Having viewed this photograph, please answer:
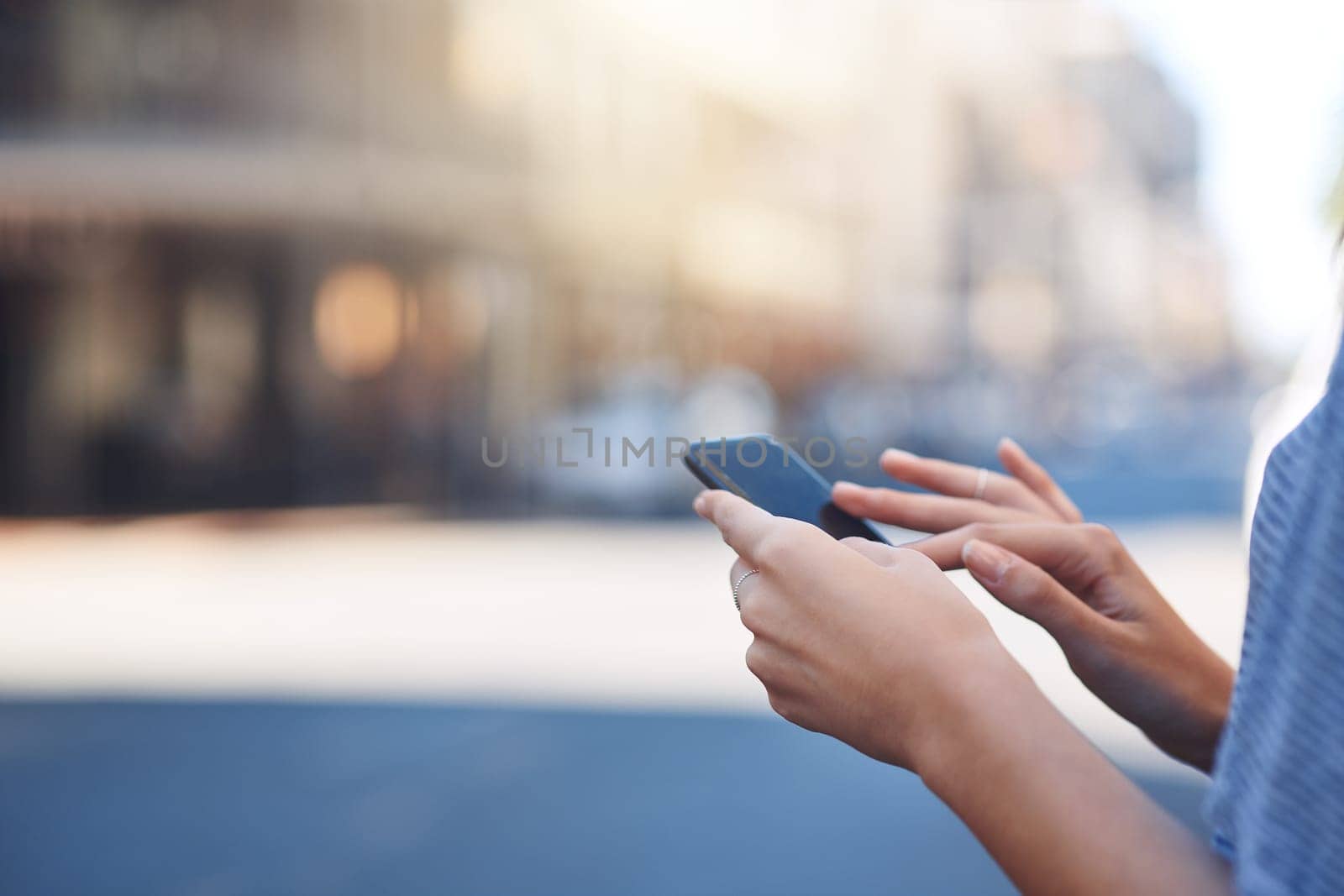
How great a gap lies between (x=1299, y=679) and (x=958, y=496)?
31.0 inches

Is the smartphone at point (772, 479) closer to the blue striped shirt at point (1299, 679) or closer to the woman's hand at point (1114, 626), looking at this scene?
the woman's hand at point (1114, 626)

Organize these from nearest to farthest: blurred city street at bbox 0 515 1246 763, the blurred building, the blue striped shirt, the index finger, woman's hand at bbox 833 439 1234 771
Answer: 1. the blue striped shirt
2. the index finger
3. woman's hand at bbox 833 439 1234 771
4. blurred city street at bbox 0 515 1246 763
5. the blurred building

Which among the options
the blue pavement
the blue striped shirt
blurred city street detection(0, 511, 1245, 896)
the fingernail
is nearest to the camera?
the blue striped shirt

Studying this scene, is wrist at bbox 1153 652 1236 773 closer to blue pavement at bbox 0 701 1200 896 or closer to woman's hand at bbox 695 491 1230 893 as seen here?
woman's hand at bbox 695 491 1230 893

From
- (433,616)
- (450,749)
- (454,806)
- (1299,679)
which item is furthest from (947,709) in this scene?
(433,616)

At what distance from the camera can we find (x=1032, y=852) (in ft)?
2.82

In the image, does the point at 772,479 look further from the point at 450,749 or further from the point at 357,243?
the point at 357,243

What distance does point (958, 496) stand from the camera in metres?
1.54

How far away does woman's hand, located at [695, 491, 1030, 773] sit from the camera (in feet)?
3.01

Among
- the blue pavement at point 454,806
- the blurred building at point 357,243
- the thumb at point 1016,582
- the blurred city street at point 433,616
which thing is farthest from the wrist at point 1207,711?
the blurred building at point 357,243

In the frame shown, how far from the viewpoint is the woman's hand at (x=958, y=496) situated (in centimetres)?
138

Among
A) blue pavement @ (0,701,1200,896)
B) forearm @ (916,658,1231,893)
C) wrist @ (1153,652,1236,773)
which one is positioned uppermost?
forearm @ (916,658,1231,893)

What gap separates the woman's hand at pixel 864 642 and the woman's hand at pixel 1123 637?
0.98 ft

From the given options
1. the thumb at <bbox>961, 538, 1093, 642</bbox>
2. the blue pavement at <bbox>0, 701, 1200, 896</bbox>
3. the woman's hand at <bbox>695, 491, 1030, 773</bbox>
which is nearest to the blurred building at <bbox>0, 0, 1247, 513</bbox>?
the blue pavement at <bbox>0, 701, 1200, 896</bbox>
